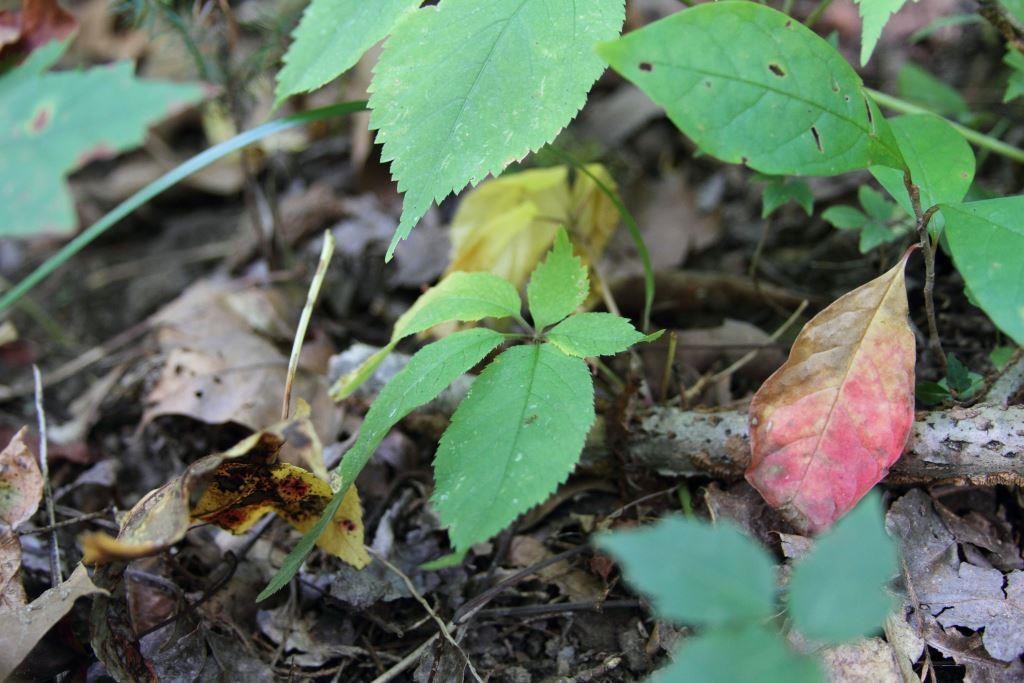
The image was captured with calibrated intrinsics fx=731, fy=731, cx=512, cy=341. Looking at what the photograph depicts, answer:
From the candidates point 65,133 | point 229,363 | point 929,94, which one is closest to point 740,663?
point 65,133

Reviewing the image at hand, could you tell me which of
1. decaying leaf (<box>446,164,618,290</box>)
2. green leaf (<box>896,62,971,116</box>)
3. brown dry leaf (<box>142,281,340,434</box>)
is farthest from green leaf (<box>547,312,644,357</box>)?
green leaf (<box>896,62,971,116</box>)

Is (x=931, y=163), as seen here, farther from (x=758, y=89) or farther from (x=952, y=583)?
(x=952, y=583)

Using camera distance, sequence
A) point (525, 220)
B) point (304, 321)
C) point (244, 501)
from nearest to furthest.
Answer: point (244, 501)
point (304, 321)
point (525, 220)

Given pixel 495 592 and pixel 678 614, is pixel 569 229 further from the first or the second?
pixel 678 614

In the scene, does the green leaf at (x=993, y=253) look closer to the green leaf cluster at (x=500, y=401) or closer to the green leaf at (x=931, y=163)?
the green leaf at (x=931, y=163)

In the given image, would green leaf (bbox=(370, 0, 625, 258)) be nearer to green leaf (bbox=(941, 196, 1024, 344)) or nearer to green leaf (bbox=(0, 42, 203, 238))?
green leaf (bbox=(0, 42, 203, 238))

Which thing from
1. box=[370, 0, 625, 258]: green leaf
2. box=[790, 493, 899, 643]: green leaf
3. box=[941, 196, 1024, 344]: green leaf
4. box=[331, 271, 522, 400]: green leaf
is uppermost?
box=[370, 0, 625, 258]: green leaf
